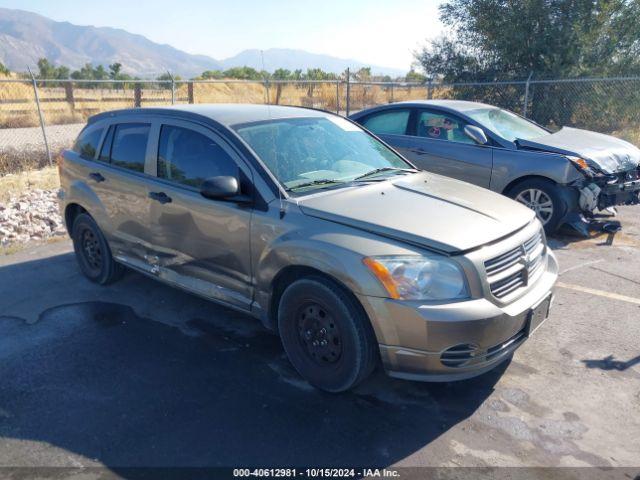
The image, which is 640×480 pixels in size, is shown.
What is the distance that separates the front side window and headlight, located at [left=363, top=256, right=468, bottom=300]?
14.5ft

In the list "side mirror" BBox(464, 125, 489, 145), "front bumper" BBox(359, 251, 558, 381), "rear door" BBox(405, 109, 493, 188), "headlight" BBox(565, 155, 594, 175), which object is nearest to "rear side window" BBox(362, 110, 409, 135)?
"rear door" BBox(405, 109, 493, 188)

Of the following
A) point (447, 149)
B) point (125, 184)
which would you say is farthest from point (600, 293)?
point (125, 184)

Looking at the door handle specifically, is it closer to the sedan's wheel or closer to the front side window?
the front side window

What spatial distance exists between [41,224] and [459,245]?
22.2 feet

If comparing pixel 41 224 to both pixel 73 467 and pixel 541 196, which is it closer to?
pixel 73 467

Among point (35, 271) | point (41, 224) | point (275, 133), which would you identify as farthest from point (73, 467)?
point (41, 224)

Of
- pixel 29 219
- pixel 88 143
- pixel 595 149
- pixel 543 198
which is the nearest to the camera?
pixel 88 143

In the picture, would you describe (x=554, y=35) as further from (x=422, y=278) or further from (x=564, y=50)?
(x=422, y=278)

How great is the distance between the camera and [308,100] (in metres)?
20.7

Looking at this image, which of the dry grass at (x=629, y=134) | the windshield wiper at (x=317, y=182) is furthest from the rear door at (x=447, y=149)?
the dry grass at (x=629, y=134)

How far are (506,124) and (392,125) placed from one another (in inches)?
63.5

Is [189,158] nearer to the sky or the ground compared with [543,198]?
nearer to the sky

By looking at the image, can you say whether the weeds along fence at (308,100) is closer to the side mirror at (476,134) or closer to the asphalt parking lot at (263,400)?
the side mirror at (476,134)

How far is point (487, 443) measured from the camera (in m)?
2.96
